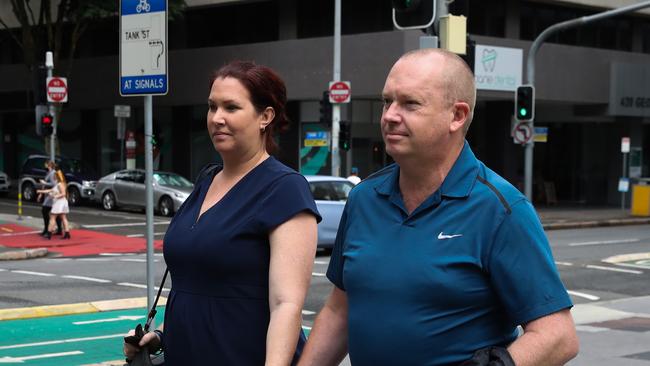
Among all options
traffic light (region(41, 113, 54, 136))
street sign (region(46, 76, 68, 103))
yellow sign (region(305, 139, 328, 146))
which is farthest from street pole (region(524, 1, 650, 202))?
traffic light (region(41, 113, 54, 136))

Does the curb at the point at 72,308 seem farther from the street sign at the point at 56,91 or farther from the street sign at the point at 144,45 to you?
the street sign at the point at 56,91

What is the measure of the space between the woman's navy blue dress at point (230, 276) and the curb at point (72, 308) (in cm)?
789

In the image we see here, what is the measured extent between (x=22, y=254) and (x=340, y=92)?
1143 centimetres

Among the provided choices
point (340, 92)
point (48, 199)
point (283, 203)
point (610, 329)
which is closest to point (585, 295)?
point (610, 329)

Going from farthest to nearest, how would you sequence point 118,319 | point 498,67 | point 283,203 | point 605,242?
point 498,67 < point 605,242 < point 118,319 < point 283,203

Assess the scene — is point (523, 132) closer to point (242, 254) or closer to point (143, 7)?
point (143, 7)

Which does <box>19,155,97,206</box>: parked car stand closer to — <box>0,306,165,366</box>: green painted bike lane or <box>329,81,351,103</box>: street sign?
<box>329,81,351,103</box>: street sign

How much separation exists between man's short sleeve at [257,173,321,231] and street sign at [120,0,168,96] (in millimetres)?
3677

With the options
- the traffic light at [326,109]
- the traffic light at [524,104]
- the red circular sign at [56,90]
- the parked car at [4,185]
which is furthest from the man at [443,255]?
the parked car at [4,185]

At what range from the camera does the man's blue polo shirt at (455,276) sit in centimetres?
264

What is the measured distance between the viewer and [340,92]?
91.8 ft

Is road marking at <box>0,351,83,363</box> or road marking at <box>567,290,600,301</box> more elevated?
road marking at <box>0,351,83,363</box>

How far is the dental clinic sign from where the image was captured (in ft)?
108

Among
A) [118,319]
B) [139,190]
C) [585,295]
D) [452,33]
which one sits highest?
[452,33]
